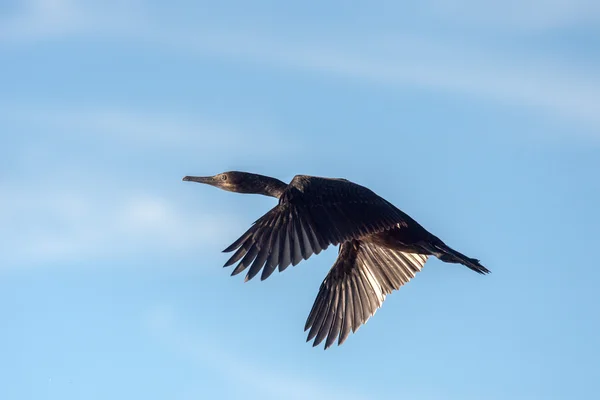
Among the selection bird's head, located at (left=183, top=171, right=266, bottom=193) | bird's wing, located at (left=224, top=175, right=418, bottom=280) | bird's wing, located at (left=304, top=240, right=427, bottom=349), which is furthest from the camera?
bird's wing, located at (left=304, top=240, right=427, bottom=349)

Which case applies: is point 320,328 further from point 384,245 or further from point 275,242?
point 275,242

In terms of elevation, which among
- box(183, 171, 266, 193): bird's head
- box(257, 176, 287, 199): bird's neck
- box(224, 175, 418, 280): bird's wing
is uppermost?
box(183, 171, 266, 193): bird's head

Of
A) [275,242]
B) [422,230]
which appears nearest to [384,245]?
[422,230]

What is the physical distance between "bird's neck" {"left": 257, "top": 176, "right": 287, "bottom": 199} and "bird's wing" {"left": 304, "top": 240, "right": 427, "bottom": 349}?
132 centimetres

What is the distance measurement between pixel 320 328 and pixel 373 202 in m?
1.89

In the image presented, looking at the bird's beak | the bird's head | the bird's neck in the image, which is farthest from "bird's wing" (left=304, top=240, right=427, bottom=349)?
the bird's beak

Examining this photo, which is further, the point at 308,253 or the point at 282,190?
the point at 282,190

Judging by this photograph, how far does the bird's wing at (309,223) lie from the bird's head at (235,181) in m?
1.05

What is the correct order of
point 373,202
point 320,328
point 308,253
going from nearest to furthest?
1. point 308,253
2. point 373,202
3. point 320,328

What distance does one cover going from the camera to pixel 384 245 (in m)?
12.4

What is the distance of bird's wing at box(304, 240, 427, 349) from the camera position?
12.9 metres

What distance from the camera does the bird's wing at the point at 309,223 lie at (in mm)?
10547

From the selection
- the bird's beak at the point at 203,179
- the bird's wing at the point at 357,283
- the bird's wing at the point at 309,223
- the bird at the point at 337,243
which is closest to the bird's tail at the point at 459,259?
the bird at the point at 337,243

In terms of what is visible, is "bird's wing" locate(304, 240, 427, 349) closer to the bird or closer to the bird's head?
the bird
